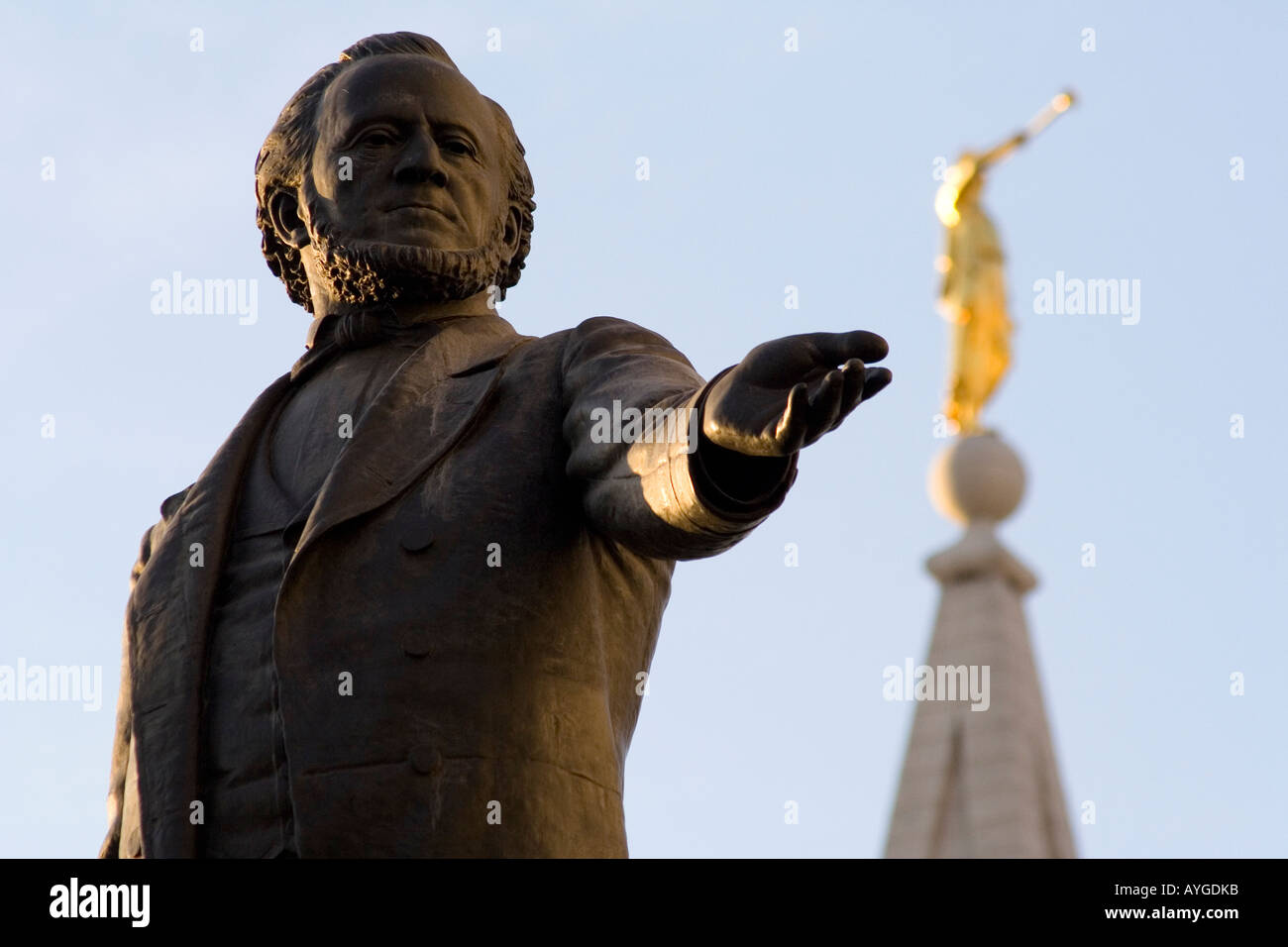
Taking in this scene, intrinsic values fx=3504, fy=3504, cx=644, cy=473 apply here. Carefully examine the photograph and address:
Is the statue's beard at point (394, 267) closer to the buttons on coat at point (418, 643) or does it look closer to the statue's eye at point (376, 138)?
the statue's eye at point (376, 138)

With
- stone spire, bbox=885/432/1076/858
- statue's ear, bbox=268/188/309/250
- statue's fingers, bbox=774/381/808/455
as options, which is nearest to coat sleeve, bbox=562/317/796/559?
statue's fingers, bbox=774/381/808/455

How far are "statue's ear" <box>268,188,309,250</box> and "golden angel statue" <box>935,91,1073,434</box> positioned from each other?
43.8 m

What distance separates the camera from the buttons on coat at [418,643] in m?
8.94

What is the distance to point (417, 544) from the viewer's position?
358 inches

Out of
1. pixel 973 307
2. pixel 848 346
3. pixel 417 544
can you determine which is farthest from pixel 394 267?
pixel 973 307

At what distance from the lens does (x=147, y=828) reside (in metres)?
9.19

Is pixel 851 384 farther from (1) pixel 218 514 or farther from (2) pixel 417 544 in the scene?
(1) pixel 218 514

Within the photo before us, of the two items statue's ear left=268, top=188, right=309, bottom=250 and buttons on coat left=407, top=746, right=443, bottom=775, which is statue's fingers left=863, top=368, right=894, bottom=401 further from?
statue's ear left=268, top=188, right=309, bottom=250

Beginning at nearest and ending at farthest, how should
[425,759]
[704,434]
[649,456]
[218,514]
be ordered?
[704,434] < [649,456] < [425,759] < [218,514]

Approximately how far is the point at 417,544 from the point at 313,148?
1.49m

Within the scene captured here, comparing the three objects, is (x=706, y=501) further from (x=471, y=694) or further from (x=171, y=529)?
(x=171, y=529)
